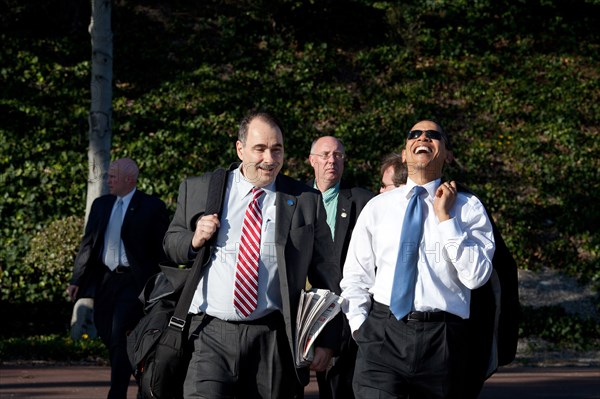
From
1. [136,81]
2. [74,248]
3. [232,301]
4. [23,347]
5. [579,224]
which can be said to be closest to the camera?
[232,301]

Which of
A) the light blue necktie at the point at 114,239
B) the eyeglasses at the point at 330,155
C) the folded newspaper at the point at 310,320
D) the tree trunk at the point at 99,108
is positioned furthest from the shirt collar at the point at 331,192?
the tree trunk at the point at 99,108

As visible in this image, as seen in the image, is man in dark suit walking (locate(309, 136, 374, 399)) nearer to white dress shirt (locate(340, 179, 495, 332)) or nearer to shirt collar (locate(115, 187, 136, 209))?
white dress shirt (locate(340, 179, 495, 332))

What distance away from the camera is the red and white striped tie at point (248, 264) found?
15.7 feet

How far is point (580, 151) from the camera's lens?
19.2 meters

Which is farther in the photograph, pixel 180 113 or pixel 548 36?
pixel 548 36

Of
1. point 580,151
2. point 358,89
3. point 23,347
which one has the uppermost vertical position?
point 358,89

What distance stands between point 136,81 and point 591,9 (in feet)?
38.4

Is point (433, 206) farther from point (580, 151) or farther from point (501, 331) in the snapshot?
point (580, 151)

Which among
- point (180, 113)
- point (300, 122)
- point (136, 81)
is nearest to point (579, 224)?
point (300, 122)

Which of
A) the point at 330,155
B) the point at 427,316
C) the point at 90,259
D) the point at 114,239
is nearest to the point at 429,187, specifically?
the point at 427,316

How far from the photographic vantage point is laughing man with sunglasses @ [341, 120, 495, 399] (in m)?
4.67

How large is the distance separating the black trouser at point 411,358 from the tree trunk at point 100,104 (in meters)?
9.46

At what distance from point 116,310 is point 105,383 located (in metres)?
2.06

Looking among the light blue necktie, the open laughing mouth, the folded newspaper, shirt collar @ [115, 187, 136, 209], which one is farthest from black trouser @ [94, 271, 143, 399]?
the open laughing mouth
